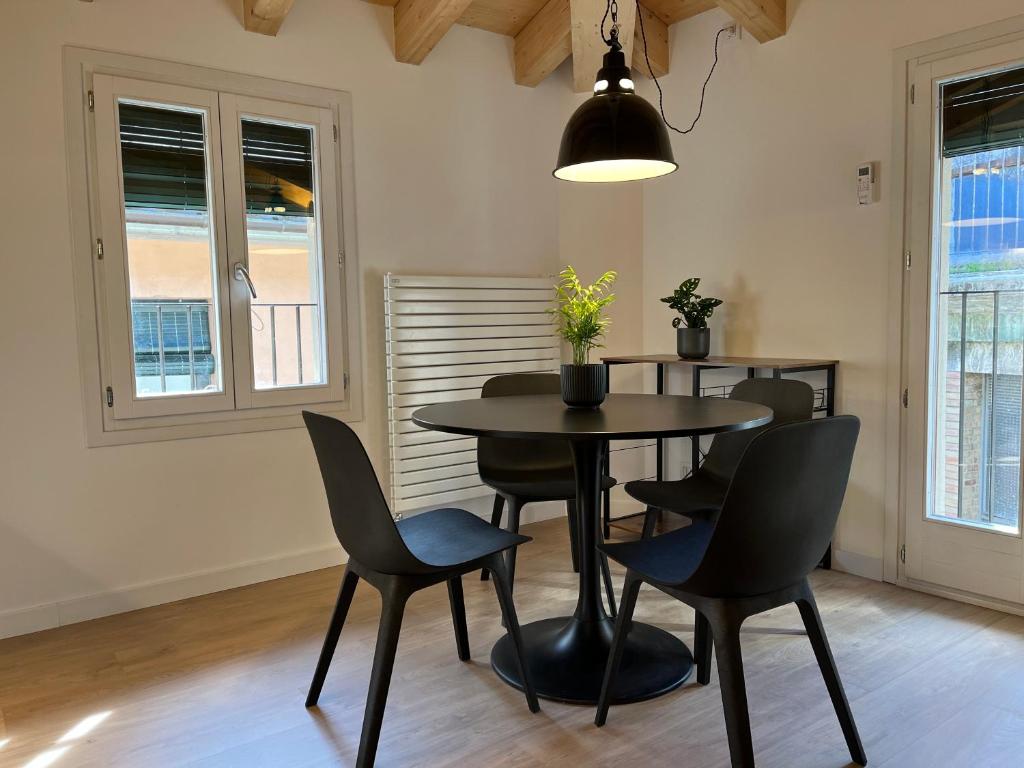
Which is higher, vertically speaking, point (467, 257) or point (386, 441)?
point (467, 257)

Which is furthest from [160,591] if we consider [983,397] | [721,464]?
[983,397]

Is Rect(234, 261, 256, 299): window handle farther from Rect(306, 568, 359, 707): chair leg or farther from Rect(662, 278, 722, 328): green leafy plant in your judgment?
Rect(662, 278, 722, 328): green leafy plant

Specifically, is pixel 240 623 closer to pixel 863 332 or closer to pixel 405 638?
pixel 405 638

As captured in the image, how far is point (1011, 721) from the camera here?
6.93ft

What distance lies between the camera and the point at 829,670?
1.88m

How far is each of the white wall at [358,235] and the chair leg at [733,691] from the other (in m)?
2.27

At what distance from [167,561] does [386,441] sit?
1.08 meters

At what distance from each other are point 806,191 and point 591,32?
48.3 inches

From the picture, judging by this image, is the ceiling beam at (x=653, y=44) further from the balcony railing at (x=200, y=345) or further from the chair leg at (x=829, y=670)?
the chair leg at (x=829, y=670)

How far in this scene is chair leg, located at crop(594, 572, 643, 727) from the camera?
6.57ft

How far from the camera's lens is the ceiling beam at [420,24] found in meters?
3.34

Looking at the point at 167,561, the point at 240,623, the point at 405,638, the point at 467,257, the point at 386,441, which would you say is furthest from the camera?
the point at 467,257

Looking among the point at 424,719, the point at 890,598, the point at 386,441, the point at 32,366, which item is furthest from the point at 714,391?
the point at 32,366

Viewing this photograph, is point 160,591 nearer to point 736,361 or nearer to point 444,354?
point 444,354
